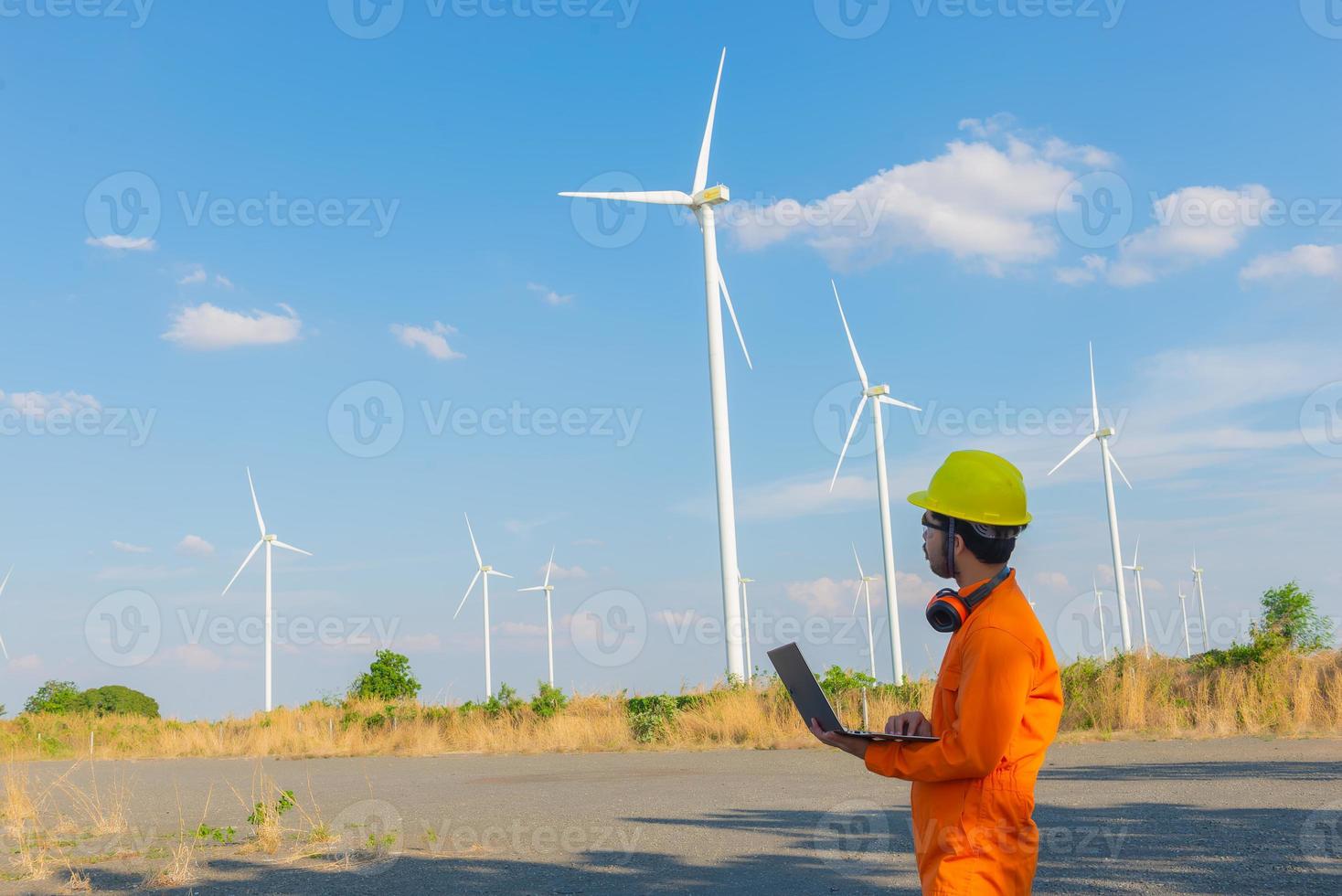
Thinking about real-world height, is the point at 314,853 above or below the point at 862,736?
below

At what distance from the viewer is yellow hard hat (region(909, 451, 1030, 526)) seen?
3174 mm

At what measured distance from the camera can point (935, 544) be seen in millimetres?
3283

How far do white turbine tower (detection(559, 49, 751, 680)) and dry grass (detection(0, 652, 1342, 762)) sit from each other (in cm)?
250

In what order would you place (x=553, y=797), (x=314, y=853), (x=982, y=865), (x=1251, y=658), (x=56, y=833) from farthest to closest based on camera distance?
1. (x=1251, y=658)
2. (x=553, y=797)
3. (x=56, y=833)
4. (x=314, y=853)
5. (x=982, y=865)

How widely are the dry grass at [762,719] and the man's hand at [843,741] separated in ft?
31.9

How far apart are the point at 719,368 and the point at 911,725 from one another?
2272cm

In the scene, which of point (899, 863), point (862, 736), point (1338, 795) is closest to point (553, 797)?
point (899, 863)

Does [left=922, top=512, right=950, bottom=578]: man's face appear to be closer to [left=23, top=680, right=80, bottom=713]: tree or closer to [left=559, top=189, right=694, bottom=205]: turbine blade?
[left=559, top=189, right=694, bottom=205]: turbine blade

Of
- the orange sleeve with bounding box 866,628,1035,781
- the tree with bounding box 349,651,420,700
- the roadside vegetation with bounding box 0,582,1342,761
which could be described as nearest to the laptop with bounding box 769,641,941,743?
the orange sleeve with bounding box 866,628,1035,781

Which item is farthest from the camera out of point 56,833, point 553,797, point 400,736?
point 400,736

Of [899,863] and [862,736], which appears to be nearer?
[862,736]

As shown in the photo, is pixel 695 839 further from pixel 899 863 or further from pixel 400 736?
pixel 400 736

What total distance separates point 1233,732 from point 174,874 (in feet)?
47.9

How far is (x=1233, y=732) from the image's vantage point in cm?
1644
